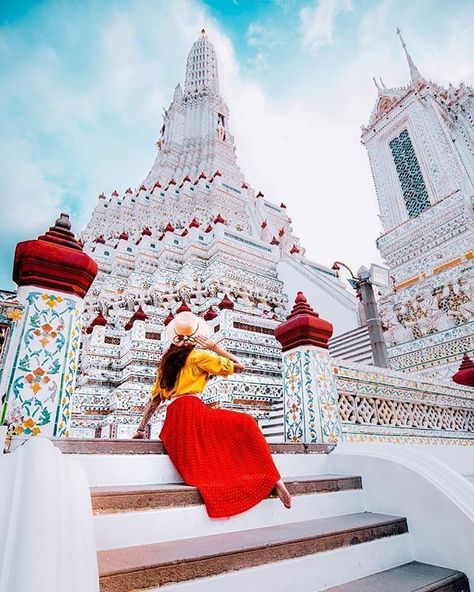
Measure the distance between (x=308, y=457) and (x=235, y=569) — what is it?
1313 millimetres

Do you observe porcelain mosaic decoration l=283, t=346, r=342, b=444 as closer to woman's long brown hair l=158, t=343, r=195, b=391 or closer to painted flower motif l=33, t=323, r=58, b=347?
woman's long brown hair l=158, t=343, r=195, b=391

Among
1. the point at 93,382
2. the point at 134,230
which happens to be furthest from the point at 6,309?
the point at 134,230

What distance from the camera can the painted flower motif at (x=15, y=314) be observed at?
216cm

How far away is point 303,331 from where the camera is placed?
3.43 m

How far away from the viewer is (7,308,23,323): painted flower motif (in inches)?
85.2

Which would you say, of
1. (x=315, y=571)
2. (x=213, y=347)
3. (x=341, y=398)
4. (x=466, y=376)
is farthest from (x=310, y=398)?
(x=466, y=376)

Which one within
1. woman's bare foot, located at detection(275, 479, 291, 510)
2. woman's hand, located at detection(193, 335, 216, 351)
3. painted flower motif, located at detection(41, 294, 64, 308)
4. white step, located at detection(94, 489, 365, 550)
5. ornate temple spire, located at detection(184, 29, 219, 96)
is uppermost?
ornate temple spire, located at detection(184, 29, 219, 96)

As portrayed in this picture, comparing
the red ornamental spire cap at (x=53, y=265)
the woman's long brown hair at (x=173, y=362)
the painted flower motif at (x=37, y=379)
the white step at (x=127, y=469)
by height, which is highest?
the red ornamental spire cap at (x=53, y=265)

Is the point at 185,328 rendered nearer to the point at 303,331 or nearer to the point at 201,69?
the point at 303,331

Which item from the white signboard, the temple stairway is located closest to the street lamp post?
the white signboard

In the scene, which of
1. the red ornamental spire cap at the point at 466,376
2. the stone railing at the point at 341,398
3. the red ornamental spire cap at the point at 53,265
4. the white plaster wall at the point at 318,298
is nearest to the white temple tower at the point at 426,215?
the white plaster wall at the point at 318,298

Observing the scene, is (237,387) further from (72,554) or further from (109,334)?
(72,554)

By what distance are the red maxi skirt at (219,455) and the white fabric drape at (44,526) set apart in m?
0.74

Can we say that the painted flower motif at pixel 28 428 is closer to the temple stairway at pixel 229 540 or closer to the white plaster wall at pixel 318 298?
the temple stairway at pixel 229 540
